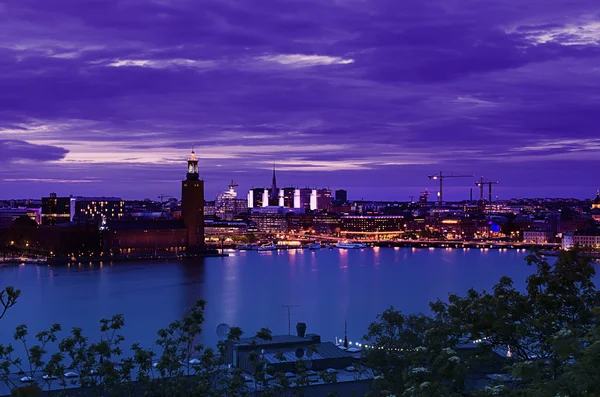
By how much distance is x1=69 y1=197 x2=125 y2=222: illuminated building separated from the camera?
102 feet

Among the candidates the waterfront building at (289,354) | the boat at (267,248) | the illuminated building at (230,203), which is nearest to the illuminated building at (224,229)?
the boat at (267,248)

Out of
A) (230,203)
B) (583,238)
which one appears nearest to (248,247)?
(583,238)

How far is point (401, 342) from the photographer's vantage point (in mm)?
2617

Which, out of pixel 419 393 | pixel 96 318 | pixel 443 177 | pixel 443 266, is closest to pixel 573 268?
pixel 419 393

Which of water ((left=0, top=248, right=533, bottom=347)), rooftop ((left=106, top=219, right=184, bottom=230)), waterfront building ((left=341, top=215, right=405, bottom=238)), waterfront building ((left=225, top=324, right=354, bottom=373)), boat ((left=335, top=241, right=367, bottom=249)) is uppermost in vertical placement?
rooftop ((left=106, top=219, right=184, bottom=230))

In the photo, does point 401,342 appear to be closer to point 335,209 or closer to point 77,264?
point 77,264

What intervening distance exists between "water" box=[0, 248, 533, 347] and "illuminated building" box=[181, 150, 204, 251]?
4.87 feet

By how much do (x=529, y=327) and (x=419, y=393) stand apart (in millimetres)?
550

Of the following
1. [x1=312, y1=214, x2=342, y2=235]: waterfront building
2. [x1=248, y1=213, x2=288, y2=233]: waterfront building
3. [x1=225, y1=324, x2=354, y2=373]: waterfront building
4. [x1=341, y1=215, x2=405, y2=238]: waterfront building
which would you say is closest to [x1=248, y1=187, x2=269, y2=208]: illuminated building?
[x1=248, y1=213, x2=288, y2=233]: waterfront building

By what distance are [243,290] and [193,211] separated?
880cm

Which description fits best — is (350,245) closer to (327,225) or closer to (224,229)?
(224,229)

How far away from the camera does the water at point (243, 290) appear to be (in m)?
8.59

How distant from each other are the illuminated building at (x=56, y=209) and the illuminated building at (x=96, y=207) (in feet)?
0.77

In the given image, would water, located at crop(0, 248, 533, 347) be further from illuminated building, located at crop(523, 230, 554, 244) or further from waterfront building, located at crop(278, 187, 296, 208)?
waterfront building, located at crop(278, 187, 296, 208)
